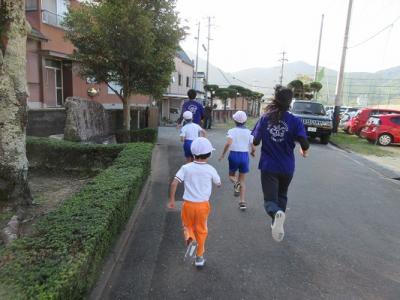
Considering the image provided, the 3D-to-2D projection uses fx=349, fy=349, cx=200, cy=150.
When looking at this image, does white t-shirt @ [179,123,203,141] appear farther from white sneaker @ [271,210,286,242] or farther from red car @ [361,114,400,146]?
red car @ [361,114,400,146]

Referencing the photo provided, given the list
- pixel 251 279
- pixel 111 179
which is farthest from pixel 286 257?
pixel 111 179

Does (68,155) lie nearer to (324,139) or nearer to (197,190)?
(197,190)

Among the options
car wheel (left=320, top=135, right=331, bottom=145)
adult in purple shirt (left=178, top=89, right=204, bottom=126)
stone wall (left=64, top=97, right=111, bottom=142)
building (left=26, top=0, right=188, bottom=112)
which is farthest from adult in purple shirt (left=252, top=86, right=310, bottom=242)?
car wheel (left=320, top=135, right=331, bottom=145)

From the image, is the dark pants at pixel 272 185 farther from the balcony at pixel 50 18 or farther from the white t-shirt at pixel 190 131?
the balcony at pixel 50 18

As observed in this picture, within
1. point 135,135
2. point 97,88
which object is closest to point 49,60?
point 97,88

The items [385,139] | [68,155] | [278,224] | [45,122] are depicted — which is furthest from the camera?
[385,139]

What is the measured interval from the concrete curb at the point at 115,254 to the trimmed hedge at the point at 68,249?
153 millimetres

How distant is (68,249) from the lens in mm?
2807

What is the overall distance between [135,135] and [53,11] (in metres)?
9.12

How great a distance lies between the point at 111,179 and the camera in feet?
16.2

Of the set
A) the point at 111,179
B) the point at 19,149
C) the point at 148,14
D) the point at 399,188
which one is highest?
the point at 148,14

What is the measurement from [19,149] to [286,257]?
151 inches

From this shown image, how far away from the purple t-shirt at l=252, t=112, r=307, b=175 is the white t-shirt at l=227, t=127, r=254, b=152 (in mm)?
1440

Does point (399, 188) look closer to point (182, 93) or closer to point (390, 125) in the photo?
point (390, 125)
